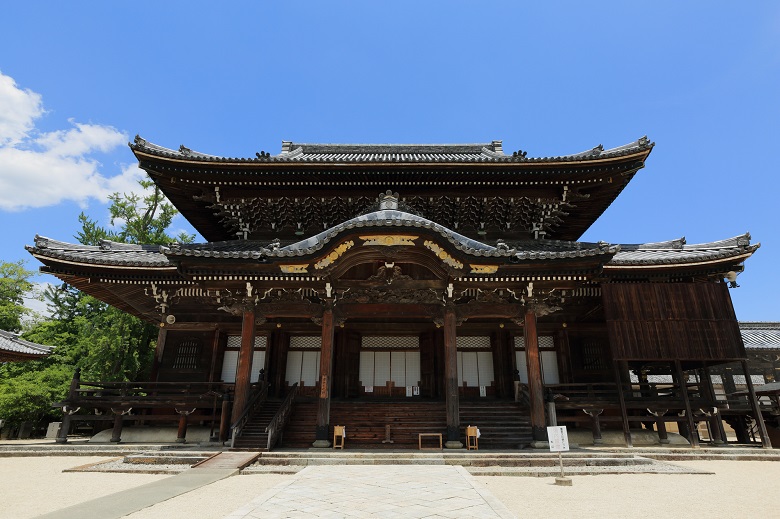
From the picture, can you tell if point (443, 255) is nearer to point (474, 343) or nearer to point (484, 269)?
point (484, 269)

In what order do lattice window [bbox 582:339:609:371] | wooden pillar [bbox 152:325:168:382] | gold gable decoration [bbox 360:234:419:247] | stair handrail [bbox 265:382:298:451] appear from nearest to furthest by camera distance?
stair handrail [bbox 265:382:298:451], gold gable decoration [bbox 360:234:419:247], wooden pillar [bbox 152:325:168:382], lattice window [bbox 582:339:609:371]

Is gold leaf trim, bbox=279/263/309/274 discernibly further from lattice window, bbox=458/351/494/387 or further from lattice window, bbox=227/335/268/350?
lattice window, bbox=458/351/494/387

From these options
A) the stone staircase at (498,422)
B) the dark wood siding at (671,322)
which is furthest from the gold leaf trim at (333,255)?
the dark wood siding at (671,322)

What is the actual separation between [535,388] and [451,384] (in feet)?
7.62

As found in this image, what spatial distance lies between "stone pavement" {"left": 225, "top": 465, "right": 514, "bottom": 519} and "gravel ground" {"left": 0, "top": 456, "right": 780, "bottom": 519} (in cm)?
55

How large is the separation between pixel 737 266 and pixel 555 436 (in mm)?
9514

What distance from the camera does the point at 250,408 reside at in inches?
473

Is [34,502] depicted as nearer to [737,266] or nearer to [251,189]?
[251,189]

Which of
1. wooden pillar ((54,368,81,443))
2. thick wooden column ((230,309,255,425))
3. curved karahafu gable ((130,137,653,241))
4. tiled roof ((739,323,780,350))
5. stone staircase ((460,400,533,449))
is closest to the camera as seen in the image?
thick wooden column ((230,309,255,425))

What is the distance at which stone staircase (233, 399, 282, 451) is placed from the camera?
1066 centimetres

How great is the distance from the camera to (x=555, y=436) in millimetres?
7477

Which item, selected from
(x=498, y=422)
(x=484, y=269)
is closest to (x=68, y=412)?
(x=498, y=422)

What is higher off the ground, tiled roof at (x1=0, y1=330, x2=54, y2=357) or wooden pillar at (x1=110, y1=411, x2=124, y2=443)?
tiled roof at (x1=0, y1=330, x2=54, y2=357)

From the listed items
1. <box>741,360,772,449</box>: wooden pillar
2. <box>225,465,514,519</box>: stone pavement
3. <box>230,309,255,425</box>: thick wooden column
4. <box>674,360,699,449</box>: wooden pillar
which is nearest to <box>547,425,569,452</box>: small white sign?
<box>225,465,514,519</box>: stone pavement
